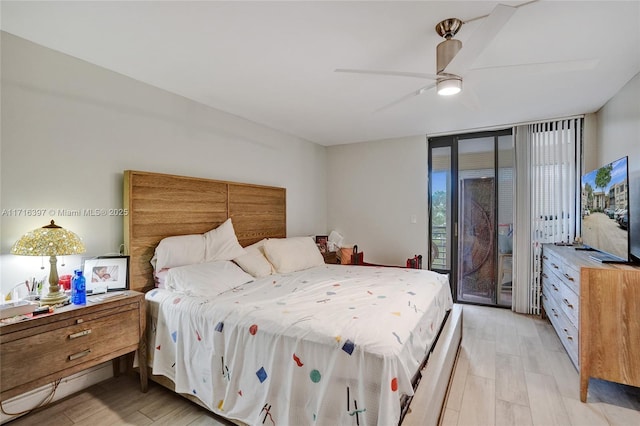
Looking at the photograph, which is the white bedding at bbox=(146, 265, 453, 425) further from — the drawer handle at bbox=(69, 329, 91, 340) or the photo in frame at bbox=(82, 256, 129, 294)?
the drawer handle at bbox=(69, 329, 91, 340)

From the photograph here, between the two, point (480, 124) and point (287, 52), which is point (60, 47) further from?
point (480, 124)

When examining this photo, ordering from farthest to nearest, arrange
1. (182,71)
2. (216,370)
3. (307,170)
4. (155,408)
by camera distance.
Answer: (307,170) → (182,71) → (155,408) → (216,370)

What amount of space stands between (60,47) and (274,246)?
2277 millimetres

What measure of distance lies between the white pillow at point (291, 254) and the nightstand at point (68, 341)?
1275 millimetres

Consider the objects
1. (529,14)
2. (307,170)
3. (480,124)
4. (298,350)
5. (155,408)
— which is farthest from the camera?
(307,170)

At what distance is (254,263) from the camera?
2.93m

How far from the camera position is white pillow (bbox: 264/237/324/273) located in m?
3.13

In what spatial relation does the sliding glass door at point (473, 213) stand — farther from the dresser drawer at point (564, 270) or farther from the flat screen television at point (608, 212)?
the flat screen television at point (608, 212)

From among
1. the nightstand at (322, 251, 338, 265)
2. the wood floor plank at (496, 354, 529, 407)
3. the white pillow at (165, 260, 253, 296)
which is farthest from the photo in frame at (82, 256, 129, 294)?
the wood floor plank at (496, 354, 529, 407)

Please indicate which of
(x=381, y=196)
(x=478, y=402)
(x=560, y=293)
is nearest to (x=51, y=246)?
(x=478, y=402)

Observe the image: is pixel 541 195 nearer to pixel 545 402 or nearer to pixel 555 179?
pixel 555 179

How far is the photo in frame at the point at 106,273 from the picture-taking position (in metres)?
2.12

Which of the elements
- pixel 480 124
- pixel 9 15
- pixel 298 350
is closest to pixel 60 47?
pixel 9 15

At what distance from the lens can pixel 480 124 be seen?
Answer: 3.79m
